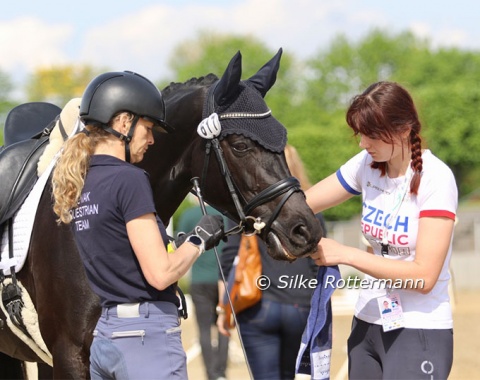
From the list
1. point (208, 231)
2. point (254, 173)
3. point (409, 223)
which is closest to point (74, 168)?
point (208, 231)

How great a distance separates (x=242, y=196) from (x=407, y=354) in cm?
112

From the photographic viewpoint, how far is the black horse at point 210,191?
160 inches

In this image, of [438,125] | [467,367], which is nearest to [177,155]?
[467,367]

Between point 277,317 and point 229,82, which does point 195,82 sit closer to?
point 229,82

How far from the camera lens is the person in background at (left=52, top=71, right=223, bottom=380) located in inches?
131

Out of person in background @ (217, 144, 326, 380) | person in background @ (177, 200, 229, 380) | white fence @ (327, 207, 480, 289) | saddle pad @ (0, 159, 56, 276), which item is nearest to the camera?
saddle pad @ (0, 159, 56, 276)

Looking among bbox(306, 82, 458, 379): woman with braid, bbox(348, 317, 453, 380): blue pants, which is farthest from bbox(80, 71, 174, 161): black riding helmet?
bbox(348, 317, 453, 380): blue pants

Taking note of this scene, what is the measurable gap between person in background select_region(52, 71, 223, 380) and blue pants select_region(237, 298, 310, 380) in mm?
2427

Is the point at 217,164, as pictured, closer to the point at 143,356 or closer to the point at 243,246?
the point at 143,356

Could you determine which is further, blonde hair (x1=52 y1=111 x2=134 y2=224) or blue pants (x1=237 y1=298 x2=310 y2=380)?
blue pants (x1=237 y1=298 x2=310 y2=380)

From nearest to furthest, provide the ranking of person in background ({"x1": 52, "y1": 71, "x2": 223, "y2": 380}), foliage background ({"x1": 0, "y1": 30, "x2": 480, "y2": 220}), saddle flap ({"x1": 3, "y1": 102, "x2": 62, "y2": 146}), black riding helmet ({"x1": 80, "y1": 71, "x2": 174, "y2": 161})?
person in background ({"x1": 52, "y1": 71, "x2": 223, "y2": 380})
black riding helmet ({"x1": 80, "y1": 71, "x2": 174, "y2": 161})
saddle flap ({"x1": 3, "y1": 102, "x2": 62, "y2": 146})
foliage background ({"x1": 0, "y1": 30, "x2": 480, "y2": 220})

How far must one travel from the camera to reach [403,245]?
3889 millimetres

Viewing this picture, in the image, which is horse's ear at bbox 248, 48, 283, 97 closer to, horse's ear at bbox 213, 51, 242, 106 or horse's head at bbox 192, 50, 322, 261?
horse's head at bbox 192, 50, 322, 261

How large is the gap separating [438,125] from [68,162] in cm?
4623
